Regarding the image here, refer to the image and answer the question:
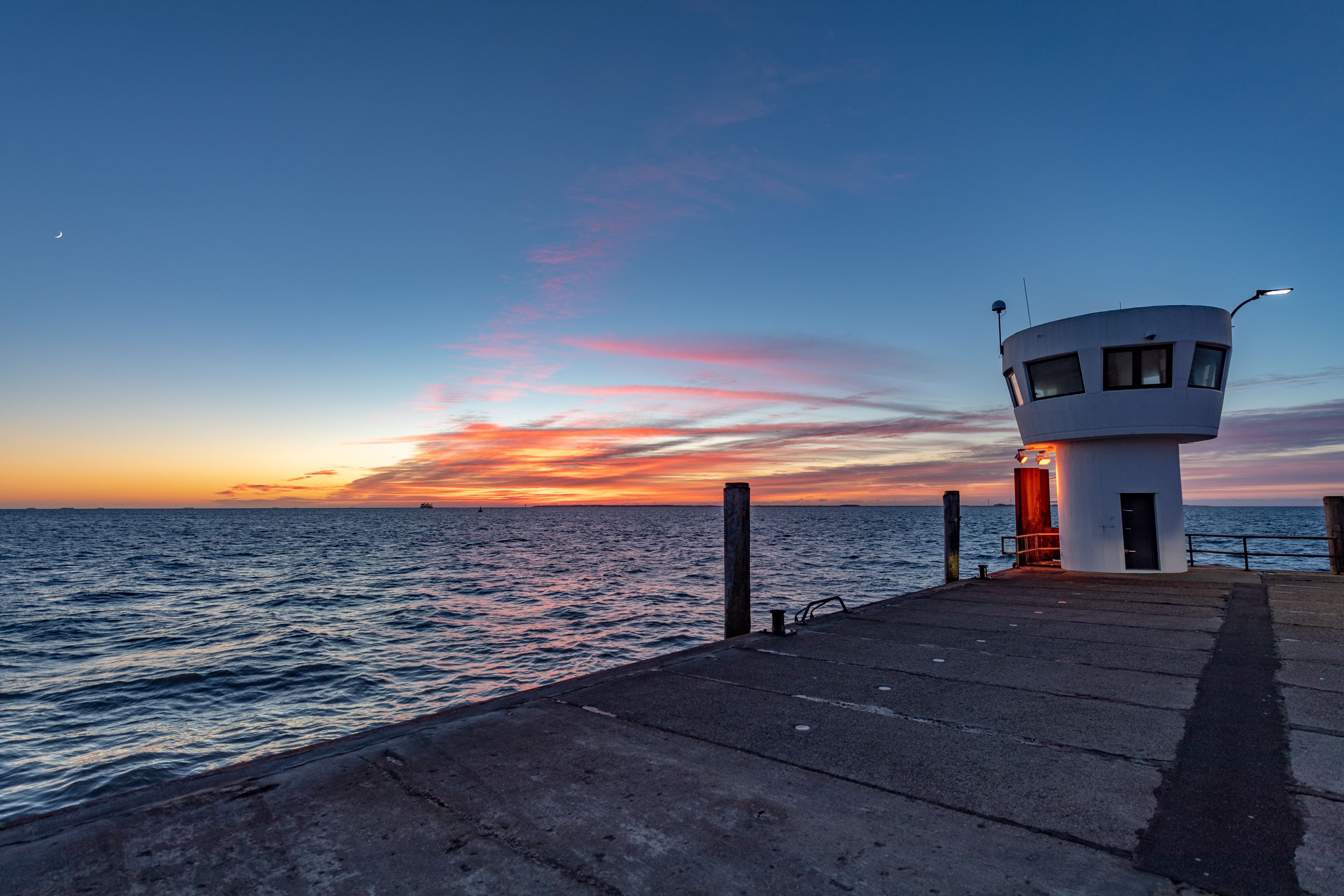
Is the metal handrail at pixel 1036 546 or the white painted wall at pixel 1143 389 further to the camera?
the metal handrail at pixel 1036 546

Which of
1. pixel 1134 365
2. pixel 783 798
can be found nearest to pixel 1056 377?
pixel 1134 365

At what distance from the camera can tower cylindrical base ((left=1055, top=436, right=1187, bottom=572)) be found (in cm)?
1745

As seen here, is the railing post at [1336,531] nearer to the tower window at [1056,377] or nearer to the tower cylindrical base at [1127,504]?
the tower cylindrical base at [1127,504]

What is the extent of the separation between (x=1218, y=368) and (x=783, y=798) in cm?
1920

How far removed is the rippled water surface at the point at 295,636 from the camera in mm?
11633

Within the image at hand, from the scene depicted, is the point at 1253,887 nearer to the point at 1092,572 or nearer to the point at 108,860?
the point at 108,860

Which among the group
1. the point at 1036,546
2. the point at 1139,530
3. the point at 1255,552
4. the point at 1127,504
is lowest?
the point at 1255,552

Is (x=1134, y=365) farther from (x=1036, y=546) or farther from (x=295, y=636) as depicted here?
(x=295, y=636)

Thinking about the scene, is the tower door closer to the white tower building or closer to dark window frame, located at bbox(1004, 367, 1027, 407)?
Result: the white tower building

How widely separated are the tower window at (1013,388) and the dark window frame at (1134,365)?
2396mm

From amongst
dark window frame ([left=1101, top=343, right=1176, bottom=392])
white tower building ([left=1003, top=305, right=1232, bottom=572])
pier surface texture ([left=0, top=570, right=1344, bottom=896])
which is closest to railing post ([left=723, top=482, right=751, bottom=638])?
pier surface texture ([left=0, top=570, right=1344, bottom=896])

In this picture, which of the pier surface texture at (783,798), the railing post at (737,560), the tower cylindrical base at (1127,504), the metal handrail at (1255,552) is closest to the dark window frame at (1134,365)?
the tower cylindrical base at (1127,504)

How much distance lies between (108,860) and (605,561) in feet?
144

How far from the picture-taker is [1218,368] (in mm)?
Result: 17078
